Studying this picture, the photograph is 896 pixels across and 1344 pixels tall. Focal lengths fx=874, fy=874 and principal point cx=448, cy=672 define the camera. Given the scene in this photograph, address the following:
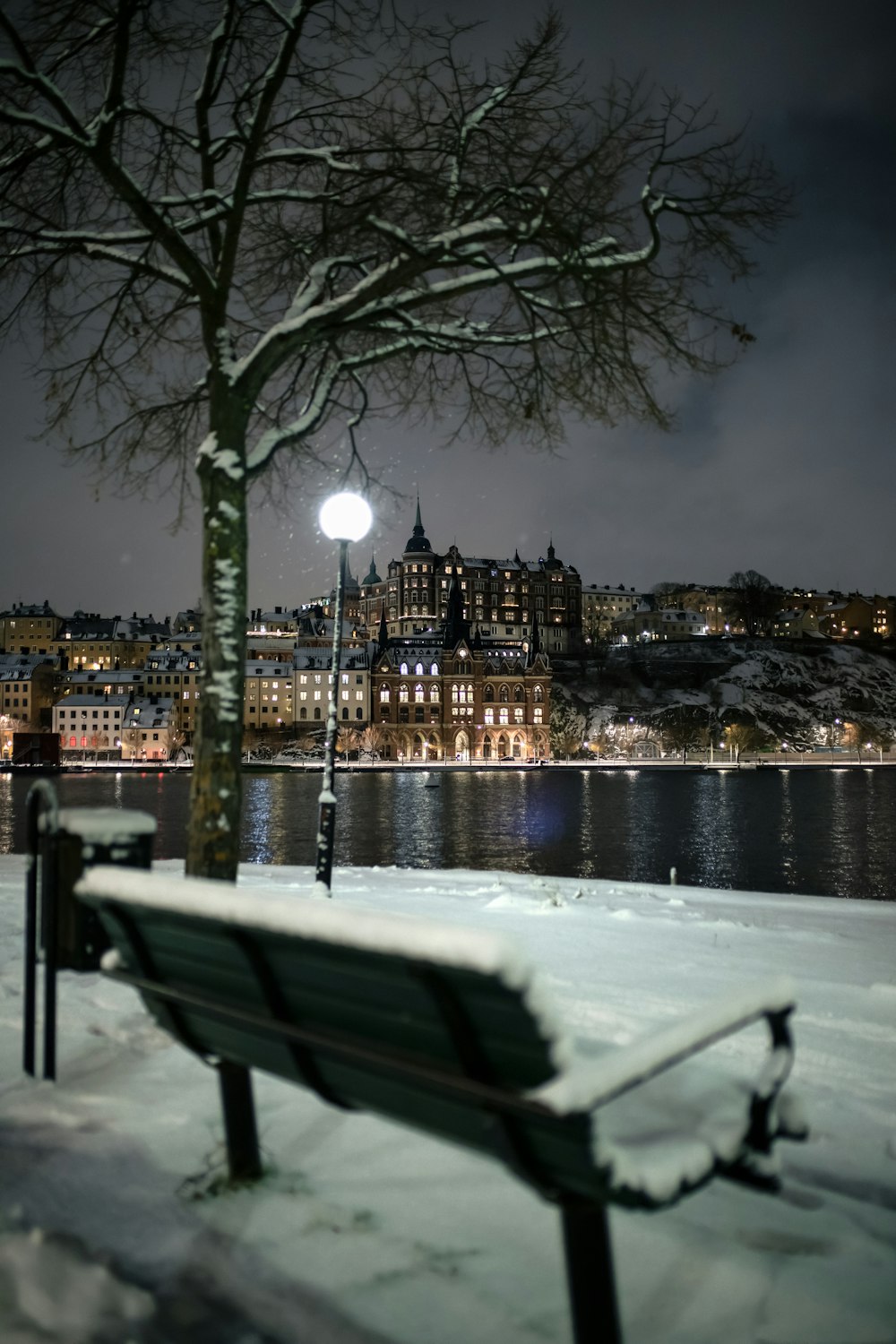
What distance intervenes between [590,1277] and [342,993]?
2.82ft

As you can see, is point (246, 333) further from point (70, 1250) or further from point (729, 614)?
point (729, 614)

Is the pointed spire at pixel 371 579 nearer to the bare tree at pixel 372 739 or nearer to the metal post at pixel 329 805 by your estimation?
the bare tree at pixel 372 739

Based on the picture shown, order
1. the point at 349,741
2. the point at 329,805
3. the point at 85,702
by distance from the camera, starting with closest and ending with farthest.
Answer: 1. the point at 329,805
2. the point at 349,741
3. the point at 85,702

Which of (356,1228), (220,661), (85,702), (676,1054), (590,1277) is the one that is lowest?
(356,1228)

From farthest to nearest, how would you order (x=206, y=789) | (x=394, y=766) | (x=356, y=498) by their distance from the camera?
(x=394, y=766) < (x=356, y=498) < (x=206, y=789)

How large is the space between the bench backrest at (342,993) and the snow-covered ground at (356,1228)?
579mm

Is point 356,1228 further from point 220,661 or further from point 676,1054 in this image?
point 220,661

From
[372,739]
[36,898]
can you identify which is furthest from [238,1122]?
[372,739]

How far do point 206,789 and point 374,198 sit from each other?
175 inches

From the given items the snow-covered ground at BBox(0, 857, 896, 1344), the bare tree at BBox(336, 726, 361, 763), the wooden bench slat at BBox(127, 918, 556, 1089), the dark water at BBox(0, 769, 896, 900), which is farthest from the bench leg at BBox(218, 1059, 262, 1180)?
the bare tree at BBox(336, 726, 361, 763)

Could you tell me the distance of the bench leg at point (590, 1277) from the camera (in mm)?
2025

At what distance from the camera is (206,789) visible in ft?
18.9

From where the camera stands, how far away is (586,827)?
47500 mm

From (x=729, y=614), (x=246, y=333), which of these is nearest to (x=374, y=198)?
(x=246, y=333)
